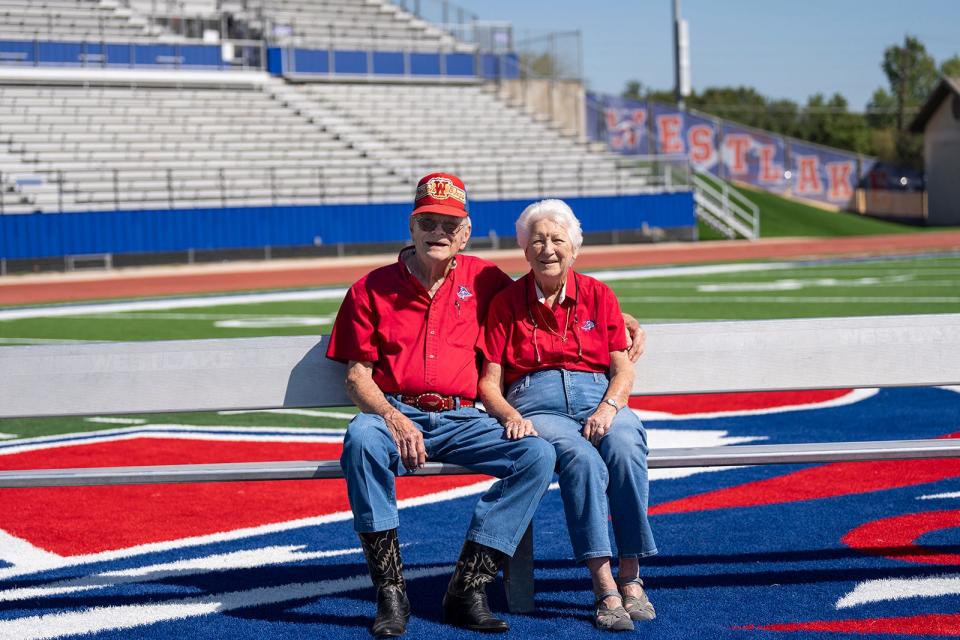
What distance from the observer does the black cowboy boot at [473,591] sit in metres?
4.30

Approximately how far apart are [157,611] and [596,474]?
66.2 inches

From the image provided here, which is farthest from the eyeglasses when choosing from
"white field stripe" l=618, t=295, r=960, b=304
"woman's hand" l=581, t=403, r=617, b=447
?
"white field stripe" l=618, t=295, r=960, b=304

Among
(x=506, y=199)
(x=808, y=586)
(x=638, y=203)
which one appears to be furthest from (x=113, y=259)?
(x=808, y=586)

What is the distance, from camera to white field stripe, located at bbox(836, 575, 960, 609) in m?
4.54

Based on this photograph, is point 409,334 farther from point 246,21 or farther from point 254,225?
point 246,21

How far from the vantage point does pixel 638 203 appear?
34562mm

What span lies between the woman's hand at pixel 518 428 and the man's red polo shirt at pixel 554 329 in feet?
0.97

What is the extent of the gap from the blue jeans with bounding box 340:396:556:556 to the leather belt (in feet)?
0.64

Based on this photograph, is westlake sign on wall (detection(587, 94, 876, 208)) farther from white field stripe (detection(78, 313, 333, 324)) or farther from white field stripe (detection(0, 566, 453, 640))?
white field stripe (detection(0, 566, 453, 640))

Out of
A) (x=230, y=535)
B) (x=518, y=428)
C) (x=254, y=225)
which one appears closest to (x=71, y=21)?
(x=254, y=225)

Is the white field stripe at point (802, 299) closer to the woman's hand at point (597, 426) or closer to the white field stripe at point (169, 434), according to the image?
the white field stripe at point (169, 434)

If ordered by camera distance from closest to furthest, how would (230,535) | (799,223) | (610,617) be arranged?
(610,617)
(230,535)
(799,223)

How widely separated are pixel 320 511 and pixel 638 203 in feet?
95.6

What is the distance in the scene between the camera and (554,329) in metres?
4.82
